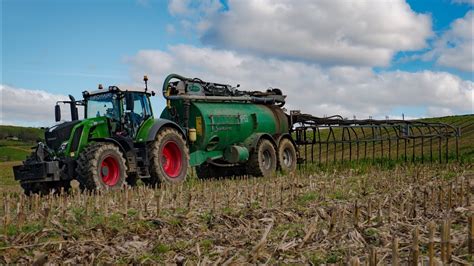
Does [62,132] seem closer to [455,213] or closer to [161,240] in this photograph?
[161,240]

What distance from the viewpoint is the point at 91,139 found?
1177cm

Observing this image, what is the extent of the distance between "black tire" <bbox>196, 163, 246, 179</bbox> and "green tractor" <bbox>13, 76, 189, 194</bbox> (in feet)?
9.30

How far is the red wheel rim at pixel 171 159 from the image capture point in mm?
13484

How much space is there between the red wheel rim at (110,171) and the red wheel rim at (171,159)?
1.92 metres

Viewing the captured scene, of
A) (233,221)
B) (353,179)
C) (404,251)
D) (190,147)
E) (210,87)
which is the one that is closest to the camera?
(404,251)

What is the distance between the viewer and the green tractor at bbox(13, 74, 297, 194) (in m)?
11.3

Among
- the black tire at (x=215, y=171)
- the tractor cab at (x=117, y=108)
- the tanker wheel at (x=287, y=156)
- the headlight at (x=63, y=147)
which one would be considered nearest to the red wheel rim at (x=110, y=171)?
the headlight at (x=63, y=147)

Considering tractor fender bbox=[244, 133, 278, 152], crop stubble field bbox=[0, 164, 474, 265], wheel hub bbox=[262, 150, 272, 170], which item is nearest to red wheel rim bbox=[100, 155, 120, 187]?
crop stubble field bbox=[0, 164, 474, 265]

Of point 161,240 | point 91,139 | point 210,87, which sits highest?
point 210,87

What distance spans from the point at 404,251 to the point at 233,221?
2.49 meters

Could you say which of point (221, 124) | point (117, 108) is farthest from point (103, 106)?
point (221, 124)

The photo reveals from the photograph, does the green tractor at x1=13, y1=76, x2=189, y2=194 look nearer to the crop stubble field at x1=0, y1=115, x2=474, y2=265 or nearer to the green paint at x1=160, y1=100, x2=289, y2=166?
the green paint at x1=160, y1=100, x2=289, y2=166

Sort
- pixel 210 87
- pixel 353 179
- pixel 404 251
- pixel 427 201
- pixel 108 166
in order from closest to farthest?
pixel 404 251
pixel 427 201
pixel 108 166
pixel 353 179
pixel 210 87

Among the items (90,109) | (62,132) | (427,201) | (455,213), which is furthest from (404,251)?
(90,109)
